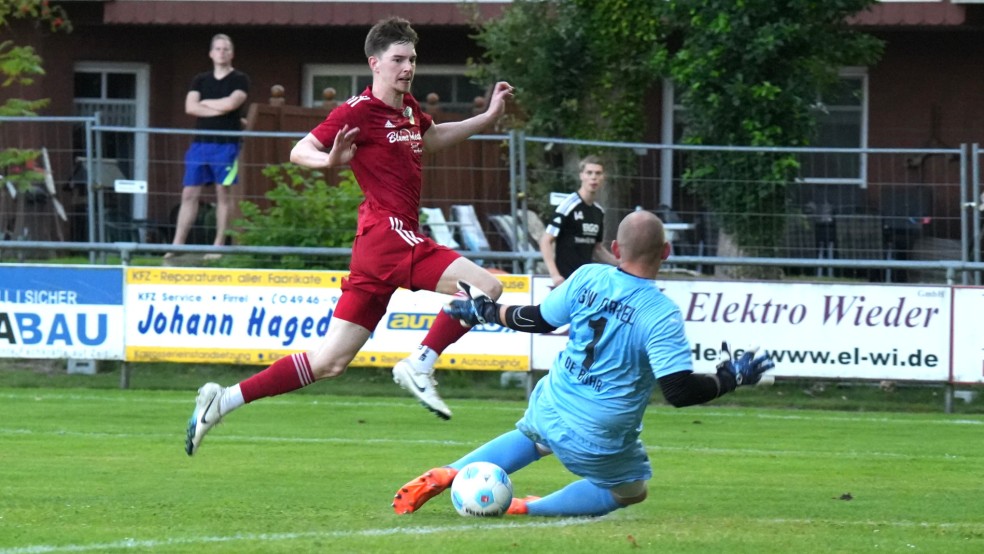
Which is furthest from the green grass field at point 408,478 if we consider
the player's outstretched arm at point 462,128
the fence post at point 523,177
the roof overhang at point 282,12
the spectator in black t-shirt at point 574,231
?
the roof overhang at point 282,12

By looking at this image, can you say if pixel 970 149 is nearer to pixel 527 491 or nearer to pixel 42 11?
pixel 527 491

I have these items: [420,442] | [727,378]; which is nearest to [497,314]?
[727,378]

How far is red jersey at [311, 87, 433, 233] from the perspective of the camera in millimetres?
8008

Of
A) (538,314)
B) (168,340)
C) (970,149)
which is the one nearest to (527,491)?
(538,314)

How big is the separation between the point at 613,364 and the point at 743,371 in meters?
0.61

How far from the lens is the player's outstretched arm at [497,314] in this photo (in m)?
6.83

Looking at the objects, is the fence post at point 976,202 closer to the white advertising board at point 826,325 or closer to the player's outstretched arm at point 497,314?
the white advertising board at point 826,325

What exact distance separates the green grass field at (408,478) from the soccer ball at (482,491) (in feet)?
0.24

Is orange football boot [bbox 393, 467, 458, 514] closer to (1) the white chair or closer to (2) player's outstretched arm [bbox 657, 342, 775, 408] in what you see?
(2) player's outstretched arm [bbox 657, 342, 775, 408]

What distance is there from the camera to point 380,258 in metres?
7.93

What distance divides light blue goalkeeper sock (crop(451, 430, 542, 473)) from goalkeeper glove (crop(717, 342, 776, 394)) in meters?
1.26

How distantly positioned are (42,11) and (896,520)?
51.7ft

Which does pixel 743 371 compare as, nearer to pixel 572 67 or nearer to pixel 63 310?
pixel 63 310

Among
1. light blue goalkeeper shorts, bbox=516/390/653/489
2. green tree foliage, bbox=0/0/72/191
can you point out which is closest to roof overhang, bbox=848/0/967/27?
green tree foliage, bbox=0/0/72/191
